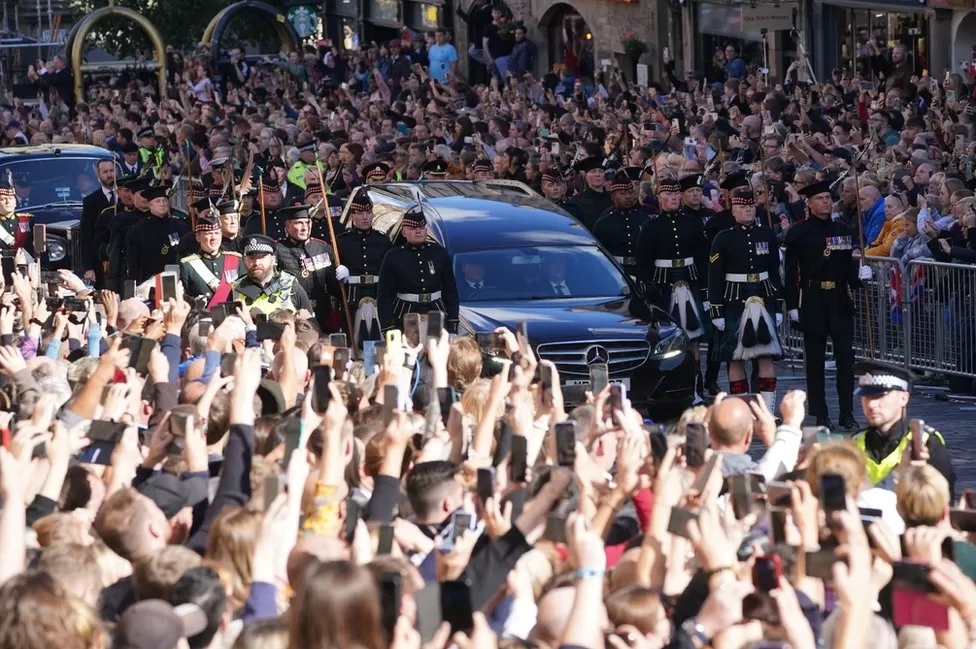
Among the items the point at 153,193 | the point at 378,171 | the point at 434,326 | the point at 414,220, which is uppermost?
the point at 378,171

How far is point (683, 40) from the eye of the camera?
30656 mm

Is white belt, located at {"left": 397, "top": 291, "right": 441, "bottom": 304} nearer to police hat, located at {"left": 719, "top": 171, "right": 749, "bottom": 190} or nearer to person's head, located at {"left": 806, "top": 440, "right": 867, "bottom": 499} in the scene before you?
police hat, located at {"left": 719, "top": 171, "right": 749, "bottom": 190}

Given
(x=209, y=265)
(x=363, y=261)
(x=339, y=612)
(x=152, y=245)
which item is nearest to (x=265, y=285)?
(x=209, y=265)

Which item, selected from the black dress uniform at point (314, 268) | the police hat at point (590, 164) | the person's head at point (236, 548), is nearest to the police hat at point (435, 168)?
the police hat at point (590, 164)

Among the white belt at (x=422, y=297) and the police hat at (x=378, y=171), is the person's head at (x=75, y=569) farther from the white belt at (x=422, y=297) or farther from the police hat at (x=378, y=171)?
the police hat at (x=378, y=171)

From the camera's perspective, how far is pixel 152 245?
16.4m

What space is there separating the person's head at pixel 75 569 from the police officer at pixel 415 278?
25.6ft

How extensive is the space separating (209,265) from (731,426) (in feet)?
22.4

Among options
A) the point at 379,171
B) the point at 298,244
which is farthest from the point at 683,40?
the point at 298,244

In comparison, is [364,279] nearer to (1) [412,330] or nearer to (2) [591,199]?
(2) [591,199]

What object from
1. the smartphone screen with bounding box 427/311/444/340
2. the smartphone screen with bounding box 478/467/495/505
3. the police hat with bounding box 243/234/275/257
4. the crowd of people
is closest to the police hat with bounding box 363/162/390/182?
the crowd of people

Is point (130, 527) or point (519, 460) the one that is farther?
point (519, 460)

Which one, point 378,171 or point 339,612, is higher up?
point 378,171

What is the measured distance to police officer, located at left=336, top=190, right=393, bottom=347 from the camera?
15.0 meters
